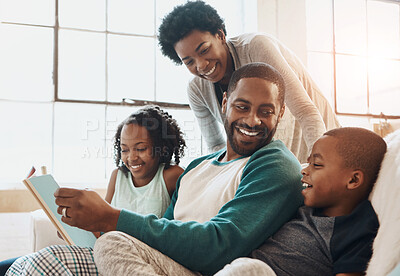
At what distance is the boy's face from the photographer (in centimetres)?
108

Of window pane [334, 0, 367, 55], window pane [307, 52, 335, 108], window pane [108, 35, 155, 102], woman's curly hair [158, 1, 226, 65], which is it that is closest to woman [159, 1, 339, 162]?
woman's curly hair [158, 1, 226, 65]

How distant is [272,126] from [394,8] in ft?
10.9

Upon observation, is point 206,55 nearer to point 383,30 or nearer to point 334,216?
point 334,216

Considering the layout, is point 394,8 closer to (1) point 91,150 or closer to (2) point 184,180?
(1) point 91,150

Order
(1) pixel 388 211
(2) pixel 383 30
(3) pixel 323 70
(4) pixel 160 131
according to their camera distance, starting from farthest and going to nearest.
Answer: (2) pixel 383 30 < (3) pixel 323 70 < (4) pixel 160 131 < (1) pixel 388 211

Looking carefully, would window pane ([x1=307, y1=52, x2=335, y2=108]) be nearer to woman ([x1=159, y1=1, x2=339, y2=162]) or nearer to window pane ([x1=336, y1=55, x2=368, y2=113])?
window pane ([x1=336, y1=55, x2=368, y2=113])

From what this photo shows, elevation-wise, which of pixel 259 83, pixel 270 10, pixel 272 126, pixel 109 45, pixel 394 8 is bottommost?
pixel 272 126

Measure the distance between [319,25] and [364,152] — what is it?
113 inches

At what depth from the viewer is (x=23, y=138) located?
9.50 feet

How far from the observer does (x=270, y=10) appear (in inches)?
129

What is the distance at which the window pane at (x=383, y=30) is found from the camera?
12.7 feet

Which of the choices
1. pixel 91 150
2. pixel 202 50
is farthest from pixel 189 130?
pixel 202 50

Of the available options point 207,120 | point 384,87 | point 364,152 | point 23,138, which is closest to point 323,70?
point 384,87

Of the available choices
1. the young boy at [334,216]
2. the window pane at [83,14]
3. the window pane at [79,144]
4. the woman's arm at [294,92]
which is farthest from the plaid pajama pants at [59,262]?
the window pane at [83,14]
